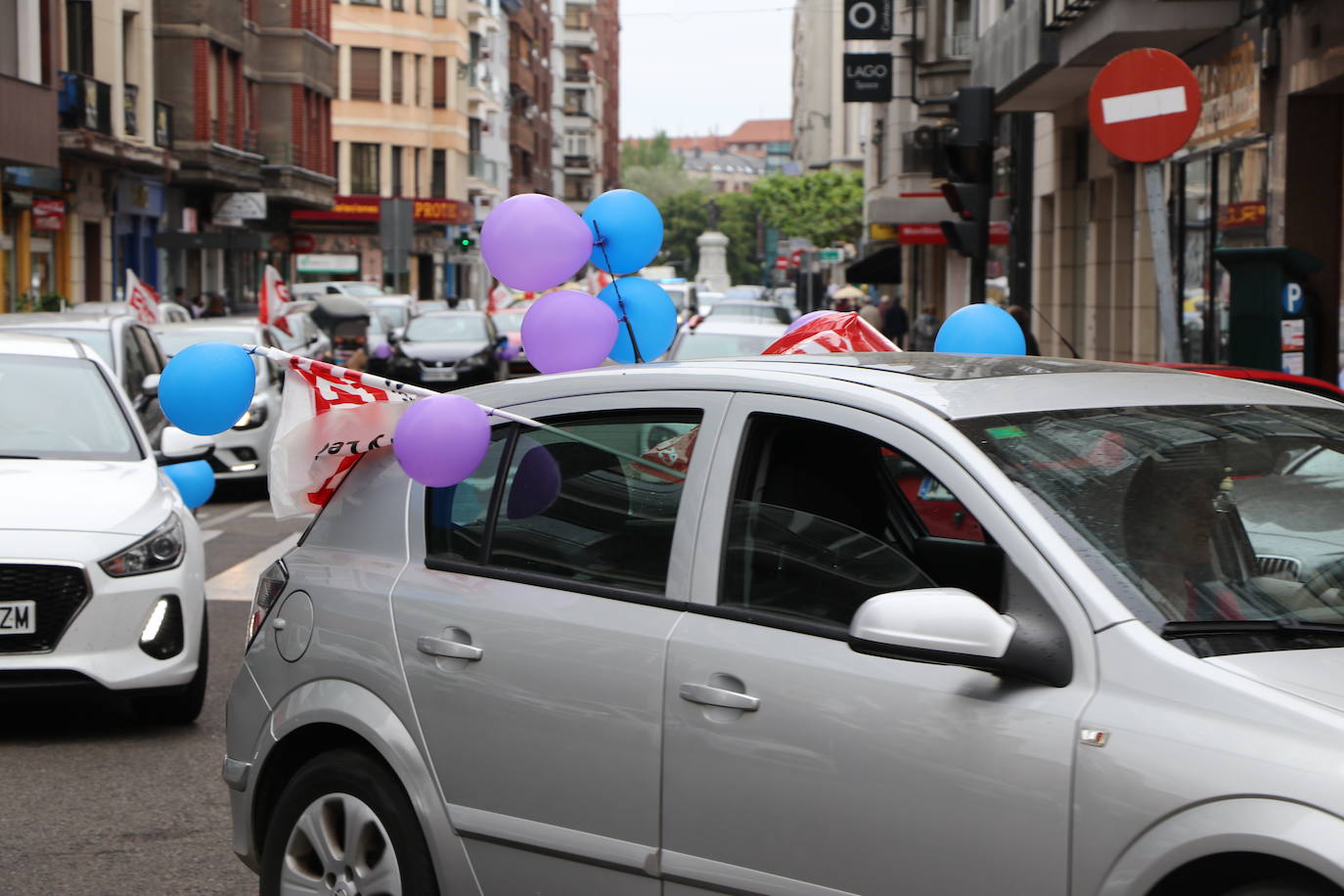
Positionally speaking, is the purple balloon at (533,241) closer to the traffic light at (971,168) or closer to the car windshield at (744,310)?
the traffic light at (971,168)

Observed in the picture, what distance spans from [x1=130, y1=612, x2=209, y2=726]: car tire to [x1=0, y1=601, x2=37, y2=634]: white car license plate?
0.60 m

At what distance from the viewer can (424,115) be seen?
81.4 meters

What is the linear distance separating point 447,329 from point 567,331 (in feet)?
95.0

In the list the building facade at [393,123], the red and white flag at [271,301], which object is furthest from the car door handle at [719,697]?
the building facade at [393,123]

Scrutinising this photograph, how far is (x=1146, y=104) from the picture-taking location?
774 cm

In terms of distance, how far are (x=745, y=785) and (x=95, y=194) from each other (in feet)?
123

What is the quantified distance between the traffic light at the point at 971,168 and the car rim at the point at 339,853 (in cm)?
900

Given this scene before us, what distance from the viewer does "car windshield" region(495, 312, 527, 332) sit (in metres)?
40.3

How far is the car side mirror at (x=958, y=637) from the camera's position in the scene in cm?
329

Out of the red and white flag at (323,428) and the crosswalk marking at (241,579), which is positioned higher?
the red and white flag at (323,428)

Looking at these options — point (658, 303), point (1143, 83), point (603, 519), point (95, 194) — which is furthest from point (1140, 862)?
point (95, 194)

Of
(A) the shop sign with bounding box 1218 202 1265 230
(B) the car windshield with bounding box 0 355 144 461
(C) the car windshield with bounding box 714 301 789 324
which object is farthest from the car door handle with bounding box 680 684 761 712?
(C) the car windshield with bounding box 714 301 789 324

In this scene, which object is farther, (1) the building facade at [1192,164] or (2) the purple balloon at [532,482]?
(1) the building facade at [1192,164]

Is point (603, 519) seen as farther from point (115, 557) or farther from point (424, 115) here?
point (424, 115)
